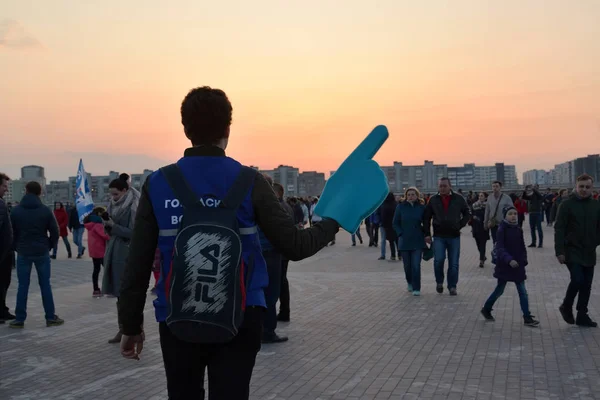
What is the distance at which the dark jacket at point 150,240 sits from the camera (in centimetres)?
270

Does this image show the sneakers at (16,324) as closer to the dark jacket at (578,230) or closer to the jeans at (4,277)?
the jeans at (4,277)

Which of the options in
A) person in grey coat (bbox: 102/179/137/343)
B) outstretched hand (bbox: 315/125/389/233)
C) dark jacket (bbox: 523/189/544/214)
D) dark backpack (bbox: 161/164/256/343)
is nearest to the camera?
dark backpack (bbox: 161/164/256/343)

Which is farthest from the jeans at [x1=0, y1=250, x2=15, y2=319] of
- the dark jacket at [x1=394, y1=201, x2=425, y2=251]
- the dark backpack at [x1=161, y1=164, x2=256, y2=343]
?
the dark backpack at [x1=161, y1=164, x2=256, y2=343]

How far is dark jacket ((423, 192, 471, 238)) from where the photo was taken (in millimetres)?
11266

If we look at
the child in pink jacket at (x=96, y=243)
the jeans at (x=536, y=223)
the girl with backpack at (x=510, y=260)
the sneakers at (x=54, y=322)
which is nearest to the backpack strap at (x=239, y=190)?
the girl with backpack at (x=510, y=260)

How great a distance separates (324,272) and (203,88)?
12.9 m

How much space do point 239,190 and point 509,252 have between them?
6.75 m

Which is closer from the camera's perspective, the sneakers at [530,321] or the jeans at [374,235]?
the sneakers at [530,321]

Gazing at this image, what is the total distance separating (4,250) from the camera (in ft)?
31.0

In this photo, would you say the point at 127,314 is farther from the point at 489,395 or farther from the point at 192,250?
the point at 489,395

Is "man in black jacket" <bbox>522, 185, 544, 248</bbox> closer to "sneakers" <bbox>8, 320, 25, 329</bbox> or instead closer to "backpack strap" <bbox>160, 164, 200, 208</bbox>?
"sneakers" <bbox>8, 320, 25, 329</bbox>

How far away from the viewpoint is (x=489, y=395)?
5.50m

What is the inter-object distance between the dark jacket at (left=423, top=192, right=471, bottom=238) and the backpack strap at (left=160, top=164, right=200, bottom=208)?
903 cm

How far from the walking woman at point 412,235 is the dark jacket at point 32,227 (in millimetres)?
5643
